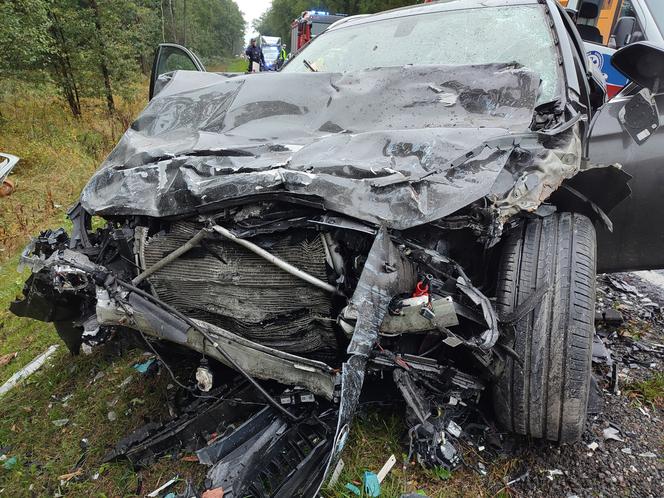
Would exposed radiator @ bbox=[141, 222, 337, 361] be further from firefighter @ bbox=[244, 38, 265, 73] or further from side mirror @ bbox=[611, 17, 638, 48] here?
firefighter @ bbox=[244, 38, 265, 73]

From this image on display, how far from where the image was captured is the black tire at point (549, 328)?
173 centimetres

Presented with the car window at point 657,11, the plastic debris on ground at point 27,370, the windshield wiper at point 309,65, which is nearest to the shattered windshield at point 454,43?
the windshield wiper at point 309,65

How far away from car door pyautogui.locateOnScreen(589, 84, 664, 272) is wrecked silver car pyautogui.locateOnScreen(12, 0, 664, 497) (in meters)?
0.10

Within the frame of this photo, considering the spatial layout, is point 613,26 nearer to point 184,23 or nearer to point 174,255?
point 174,255

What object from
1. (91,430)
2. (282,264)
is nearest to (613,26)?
(282,264)

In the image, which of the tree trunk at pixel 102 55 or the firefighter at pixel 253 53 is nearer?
the tree trunk at pixel 102 55

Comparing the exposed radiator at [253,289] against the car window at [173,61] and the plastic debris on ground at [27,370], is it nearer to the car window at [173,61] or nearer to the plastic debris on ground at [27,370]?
the plastic debris on ground at [27,370]

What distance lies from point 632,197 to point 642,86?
546 mm

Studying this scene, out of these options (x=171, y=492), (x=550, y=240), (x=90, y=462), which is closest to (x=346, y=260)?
(x=550, y=240)

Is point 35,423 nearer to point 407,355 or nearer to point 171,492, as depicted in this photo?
point 171,492

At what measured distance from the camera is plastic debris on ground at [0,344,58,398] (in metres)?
3.04

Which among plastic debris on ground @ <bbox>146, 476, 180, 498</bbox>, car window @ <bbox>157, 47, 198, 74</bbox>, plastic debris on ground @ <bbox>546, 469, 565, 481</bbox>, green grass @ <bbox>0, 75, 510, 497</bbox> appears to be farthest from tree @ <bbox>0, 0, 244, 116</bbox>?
plastic debris on ground @ <bbox>546, 469, 565, 481</bbox>

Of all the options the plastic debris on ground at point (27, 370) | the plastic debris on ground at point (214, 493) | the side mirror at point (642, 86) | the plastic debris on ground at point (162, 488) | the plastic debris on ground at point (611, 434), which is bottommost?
the plastic debris on ground at point (27, 370)

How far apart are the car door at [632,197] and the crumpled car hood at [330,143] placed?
573 mm
